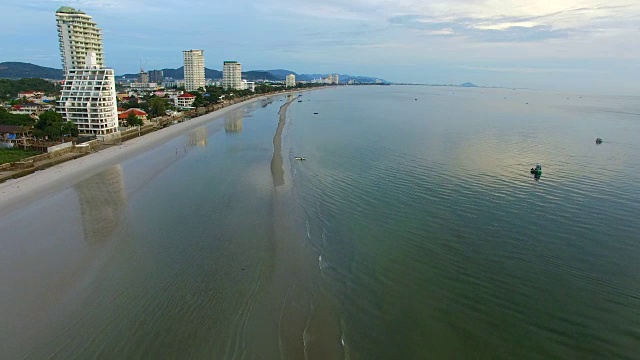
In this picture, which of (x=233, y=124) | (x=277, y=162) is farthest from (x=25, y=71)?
(x=277, y=162)

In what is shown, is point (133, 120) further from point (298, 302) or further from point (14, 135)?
point (298, 302)

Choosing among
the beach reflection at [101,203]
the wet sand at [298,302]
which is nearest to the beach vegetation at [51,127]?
the beach reflection at [101,203]

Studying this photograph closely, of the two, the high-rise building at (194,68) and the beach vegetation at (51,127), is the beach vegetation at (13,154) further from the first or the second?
the high-rise building at (194,68)

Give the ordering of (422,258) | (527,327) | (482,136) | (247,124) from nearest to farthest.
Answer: (527,327) → (422,258) → (482,136) → (247,124)

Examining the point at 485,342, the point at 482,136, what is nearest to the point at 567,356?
the point at 485,342

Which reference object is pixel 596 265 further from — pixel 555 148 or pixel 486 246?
pixel 555 148

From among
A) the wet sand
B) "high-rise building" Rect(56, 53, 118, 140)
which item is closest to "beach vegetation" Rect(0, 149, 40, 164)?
"high-rise building" Rect(56, 53, 118, 140)

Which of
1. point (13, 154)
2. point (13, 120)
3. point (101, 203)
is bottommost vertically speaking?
point (101, 203)
